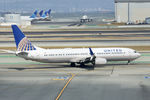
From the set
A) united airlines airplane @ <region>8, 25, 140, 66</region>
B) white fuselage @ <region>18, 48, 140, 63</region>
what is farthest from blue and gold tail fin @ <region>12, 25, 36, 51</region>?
white fuselage @ <region>18, 48, 140, 63</region>

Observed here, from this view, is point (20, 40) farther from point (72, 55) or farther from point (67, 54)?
point (72, 55)

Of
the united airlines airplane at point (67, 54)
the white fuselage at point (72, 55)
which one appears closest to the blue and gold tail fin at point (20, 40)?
the united airlines airplane at point (67, 54)

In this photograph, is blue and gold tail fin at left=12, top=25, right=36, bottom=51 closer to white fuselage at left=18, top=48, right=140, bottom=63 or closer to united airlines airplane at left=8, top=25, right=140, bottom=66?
united airlines airplane at left=8, top=25, right=140, bottom=66

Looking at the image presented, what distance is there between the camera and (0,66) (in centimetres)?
6825

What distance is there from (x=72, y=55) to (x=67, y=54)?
3.41 ft

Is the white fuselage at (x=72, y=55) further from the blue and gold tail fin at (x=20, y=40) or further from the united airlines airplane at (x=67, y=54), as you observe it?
the blue and gold tail fin at (x=20, y=40)

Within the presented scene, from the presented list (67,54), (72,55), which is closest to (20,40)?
(67,54)

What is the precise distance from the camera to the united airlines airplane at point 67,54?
62.0 meters

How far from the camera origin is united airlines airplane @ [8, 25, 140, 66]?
203 feet

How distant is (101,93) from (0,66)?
101 feet

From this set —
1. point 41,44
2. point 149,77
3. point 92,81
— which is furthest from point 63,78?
point 41,44

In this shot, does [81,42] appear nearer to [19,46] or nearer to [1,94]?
[19,46]

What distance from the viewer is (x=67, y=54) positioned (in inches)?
2530

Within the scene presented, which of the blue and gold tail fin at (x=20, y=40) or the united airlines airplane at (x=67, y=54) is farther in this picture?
the united airlines airplane at (x=67, y=54)
